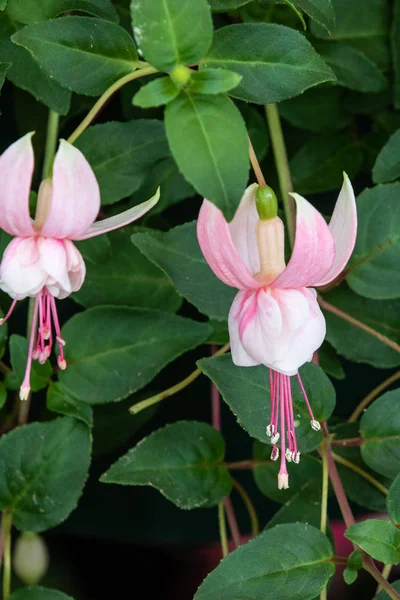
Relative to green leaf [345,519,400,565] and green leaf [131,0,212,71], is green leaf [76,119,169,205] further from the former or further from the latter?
green leaf [345,519,400,565]

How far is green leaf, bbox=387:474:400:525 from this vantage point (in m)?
0.62

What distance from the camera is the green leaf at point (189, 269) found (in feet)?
2.15

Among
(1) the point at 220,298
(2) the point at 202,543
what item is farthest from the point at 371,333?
(2) the point at 202,543

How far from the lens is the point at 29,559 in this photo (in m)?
0.87

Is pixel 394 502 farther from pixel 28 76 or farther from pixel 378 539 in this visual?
pixel 28 76

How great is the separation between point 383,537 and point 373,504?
167mm

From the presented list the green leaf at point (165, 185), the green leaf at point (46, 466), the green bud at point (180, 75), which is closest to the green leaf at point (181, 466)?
the green leaf at point (46, 466)

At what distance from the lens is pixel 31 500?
71 cm

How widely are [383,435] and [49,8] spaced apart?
19.5 inches

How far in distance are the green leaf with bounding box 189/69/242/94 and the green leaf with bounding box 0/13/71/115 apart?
0.17m

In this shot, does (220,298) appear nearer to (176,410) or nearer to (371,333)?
(371,333)

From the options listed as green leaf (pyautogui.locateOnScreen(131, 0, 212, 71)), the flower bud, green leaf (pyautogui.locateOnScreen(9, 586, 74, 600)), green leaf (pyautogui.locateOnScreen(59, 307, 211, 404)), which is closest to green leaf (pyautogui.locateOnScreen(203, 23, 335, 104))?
green leaf (pyautogui.locateOnScreen(131, 0, 212, 71))

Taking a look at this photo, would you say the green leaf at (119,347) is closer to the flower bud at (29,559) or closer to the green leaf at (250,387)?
the green leaf at (250,387)

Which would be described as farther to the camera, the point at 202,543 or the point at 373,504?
the point at 202,543
